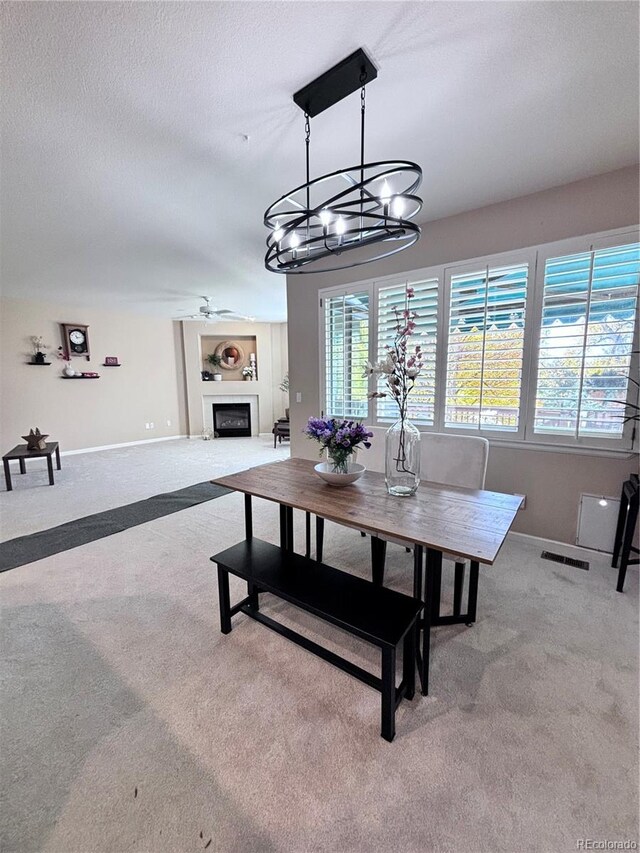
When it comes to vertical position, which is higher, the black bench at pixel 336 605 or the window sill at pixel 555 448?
the window sill at pixel 555 448

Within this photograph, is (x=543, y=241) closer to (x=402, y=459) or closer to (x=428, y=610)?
Result: (x=402, y=459)

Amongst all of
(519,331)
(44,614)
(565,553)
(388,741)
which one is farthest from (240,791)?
(519,331)

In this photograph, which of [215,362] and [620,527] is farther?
[215,362]

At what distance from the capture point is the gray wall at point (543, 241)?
234cm

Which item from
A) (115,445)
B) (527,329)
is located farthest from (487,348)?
(115,445)

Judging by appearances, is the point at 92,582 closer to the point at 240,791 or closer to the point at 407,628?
the point at 240,791

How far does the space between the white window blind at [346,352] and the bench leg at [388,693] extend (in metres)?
2.51

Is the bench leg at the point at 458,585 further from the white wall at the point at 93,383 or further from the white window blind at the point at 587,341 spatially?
the white wall at the point at 93,383

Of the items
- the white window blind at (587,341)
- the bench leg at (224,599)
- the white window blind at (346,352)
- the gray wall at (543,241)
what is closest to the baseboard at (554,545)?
the gray wall at (543,241)

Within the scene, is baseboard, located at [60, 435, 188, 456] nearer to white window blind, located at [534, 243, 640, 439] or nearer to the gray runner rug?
the gray runner rug

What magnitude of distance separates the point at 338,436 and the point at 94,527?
2.75 metres

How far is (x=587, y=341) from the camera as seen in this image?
7.93 ft

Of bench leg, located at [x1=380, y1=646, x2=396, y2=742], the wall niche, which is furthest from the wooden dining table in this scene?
the wall niche

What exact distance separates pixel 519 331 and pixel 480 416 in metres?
0.73
